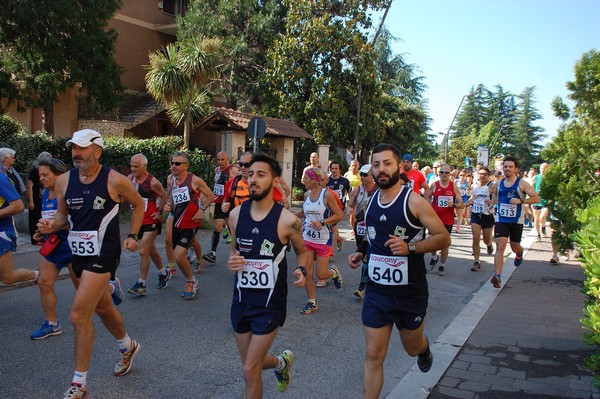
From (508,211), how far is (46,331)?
21.7 feet

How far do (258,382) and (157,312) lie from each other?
130 inches

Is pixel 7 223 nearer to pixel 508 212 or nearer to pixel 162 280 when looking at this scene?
pixel 162 280

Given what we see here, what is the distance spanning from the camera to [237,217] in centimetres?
378

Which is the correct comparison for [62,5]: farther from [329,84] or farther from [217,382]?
[217,382]

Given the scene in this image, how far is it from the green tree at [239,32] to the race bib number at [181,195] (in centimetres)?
1750

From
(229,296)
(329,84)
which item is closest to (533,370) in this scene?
(229,296)

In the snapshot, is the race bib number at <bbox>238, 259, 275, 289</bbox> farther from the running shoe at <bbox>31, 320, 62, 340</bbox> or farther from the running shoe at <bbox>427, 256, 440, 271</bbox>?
the running shoe at <bbox>427, 256, 440, 271</bbox>

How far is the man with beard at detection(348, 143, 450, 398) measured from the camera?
12.0ft

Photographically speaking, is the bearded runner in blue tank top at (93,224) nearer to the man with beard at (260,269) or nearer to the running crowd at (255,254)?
the running crowd at (255,254)

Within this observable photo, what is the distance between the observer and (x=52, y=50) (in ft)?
65.2

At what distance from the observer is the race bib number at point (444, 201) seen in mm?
9484

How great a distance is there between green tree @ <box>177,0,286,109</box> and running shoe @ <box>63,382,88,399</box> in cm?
2128

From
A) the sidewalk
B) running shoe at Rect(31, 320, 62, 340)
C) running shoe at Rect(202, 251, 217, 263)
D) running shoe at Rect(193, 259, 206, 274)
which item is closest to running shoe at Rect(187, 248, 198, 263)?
running shoe at Rect(202, 251, 217, 263)

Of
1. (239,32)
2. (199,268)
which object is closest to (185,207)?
(199,268)
